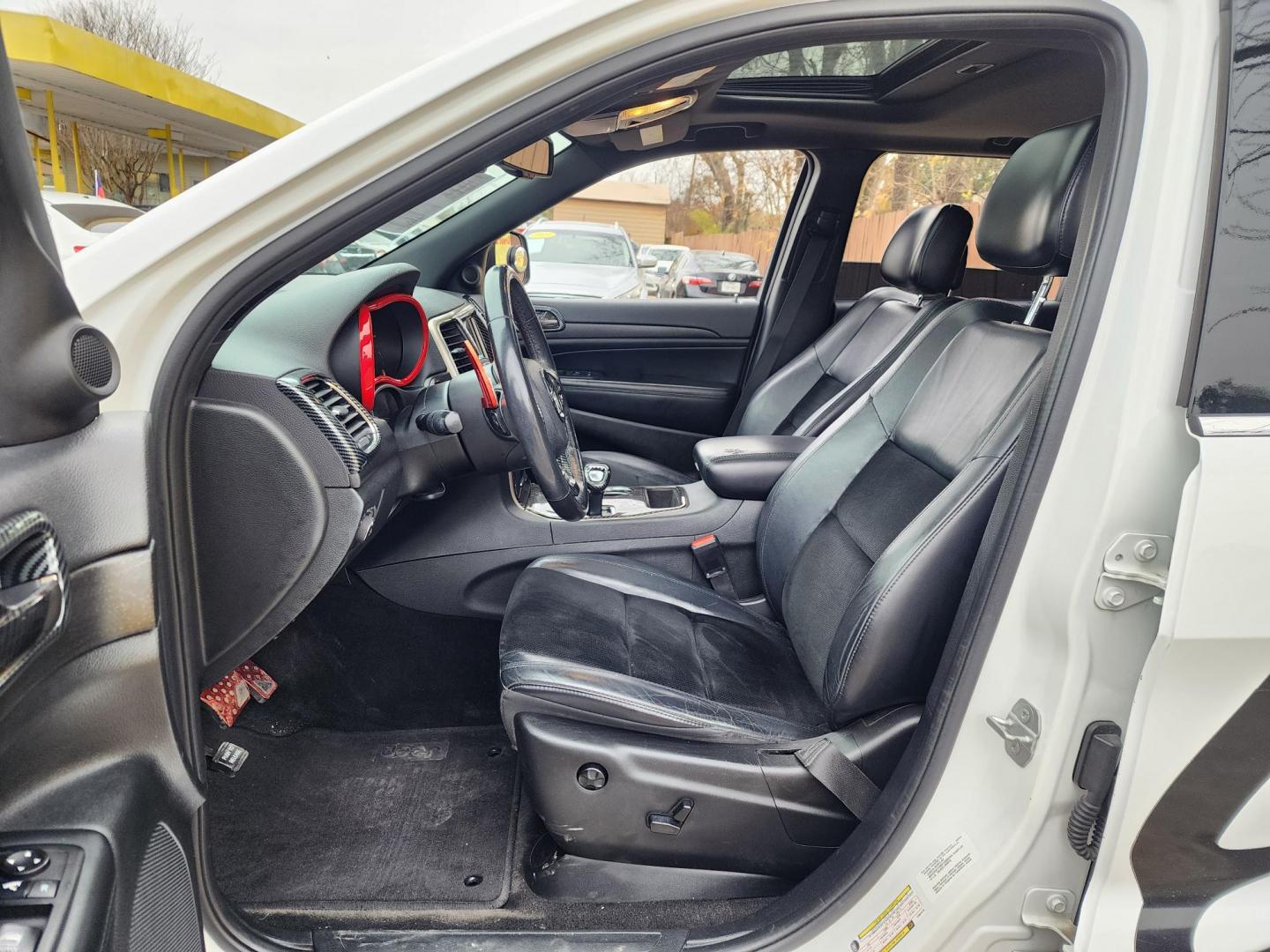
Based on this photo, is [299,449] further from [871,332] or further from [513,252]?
[871,332]

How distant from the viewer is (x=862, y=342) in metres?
2.53

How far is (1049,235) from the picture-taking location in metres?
1.31

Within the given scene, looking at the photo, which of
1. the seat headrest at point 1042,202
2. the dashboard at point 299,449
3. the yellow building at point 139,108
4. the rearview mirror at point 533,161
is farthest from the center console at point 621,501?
the yellow building at point 139,108

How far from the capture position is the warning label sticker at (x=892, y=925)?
3.49 feet

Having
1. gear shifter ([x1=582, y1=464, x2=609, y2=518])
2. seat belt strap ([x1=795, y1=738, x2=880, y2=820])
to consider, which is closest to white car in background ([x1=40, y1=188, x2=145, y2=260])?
gear shifter ([x1=582, y1=464, x2=609, y2=518])

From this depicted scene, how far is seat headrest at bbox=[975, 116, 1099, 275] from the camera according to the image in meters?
1.28

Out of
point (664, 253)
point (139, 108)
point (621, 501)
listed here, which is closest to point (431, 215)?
point (621, 501)

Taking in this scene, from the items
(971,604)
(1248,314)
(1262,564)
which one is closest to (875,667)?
(971,604)

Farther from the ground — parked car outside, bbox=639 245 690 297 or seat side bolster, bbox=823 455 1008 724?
seat side bolster, bbox=823 455 1008 724

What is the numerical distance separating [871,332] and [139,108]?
25.0 feet

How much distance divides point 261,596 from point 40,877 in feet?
1.37

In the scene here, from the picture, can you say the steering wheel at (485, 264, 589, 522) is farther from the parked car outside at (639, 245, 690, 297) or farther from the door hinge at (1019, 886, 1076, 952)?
the parked car outside at (639, 245, 690, 297)

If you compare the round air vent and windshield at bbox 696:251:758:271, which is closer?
the round air vent

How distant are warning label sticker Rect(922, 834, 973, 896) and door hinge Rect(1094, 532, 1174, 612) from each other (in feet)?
1.18
